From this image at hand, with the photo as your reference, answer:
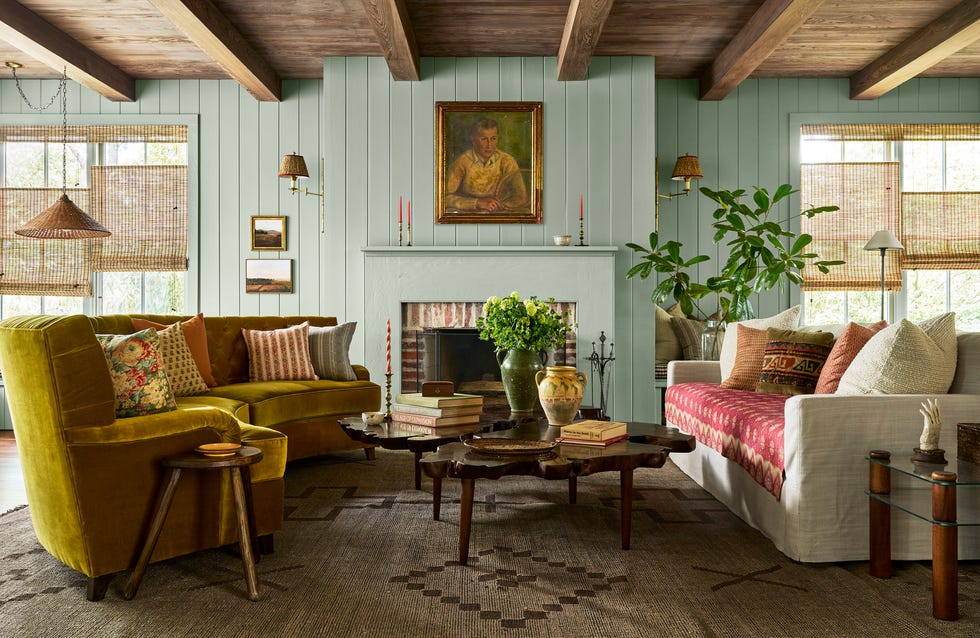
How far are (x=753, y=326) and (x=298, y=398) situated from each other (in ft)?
8.96

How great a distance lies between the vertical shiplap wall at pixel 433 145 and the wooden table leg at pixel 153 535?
11.5ft

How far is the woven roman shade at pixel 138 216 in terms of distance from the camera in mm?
6270

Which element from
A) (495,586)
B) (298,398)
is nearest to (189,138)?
(298,398)

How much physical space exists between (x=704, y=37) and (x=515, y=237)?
80.7 inches

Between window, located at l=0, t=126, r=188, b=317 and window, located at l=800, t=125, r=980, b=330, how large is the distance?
5.56 meters

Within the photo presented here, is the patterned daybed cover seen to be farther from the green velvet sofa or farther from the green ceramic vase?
the green velvet sofa

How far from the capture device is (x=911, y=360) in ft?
8.66

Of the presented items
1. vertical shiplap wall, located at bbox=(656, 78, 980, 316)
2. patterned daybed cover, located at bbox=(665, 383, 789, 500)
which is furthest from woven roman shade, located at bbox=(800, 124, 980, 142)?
patterned daybed cover, located at bbox=(665, 383, 789, 500)

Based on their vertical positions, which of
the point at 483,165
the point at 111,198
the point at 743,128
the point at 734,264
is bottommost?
the point at 734,264

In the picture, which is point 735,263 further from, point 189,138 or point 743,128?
point 189,138

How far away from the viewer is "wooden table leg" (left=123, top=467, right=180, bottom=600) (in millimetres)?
2275

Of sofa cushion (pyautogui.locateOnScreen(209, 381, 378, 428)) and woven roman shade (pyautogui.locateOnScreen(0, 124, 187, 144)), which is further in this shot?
woven roman shade (pyautogui.locateOnScreen(0, 124, 187, 144))

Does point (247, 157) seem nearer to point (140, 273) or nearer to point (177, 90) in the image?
point (177, 90)

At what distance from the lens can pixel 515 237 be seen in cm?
577
